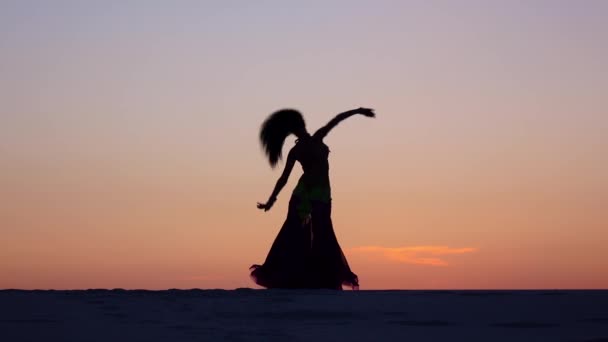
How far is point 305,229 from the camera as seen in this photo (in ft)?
40.9

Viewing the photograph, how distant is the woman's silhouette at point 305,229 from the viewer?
12406 millimetres

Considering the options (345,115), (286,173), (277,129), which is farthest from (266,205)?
Answer: (345,115)

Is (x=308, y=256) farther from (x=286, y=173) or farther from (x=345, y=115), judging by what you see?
(x=345, y=115)

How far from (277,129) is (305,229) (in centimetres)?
126
